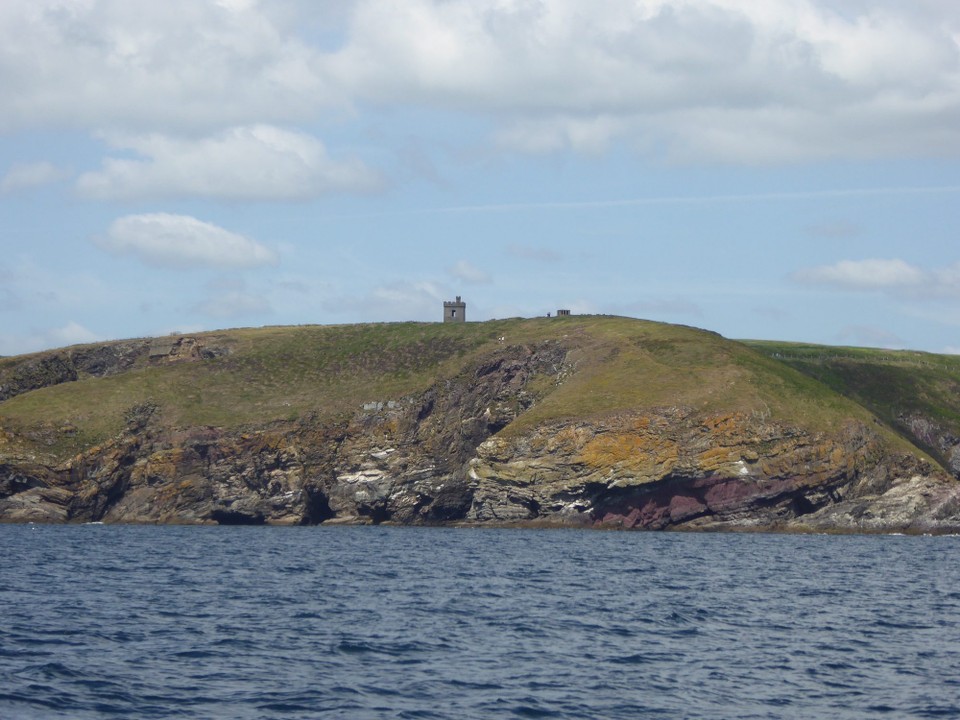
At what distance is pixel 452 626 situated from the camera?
43406 millimetres

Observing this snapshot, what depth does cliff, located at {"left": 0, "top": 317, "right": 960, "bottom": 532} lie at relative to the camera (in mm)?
103312

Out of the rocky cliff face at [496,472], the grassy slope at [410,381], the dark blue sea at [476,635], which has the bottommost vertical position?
the dark blue sea at [476,635]

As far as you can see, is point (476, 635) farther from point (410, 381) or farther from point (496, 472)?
point (410, 381)

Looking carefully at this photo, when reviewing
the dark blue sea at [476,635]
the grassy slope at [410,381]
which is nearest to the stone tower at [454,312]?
the grassy slope at [410,381]

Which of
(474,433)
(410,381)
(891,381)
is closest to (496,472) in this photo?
(474,433)

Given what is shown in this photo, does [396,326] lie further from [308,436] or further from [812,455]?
[812,455]

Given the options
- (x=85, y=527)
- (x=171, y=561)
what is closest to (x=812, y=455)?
(x=171, y=561)

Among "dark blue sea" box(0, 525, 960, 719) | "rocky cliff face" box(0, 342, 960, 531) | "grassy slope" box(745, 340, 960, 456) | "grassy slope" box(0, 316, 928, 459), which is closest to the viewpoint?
"dark blue sea" box(0, 525, 960, 719)

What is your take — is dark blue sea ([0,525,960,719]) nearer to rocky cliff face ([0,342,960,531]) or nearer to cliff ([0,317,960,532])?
rocky cliff face ([0,342,960,531])

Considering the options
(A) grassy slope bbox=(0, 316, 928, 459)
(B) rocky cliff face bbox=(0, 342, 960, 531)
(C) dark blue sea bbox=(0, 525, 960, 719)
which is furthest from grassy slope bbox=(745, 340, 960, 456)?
(C) dark blue sea bbox=(0, 525, 960, 719)

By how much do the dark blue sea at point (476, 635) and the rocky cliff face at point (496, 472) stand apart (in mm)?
27709

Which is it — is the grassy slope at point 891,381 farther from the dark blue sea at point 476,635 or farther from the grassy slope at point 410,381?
the dark blue sea at point 476,635

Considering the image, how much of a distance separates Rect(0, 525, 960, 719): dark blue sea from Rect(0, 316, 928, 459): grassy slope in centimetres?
3645

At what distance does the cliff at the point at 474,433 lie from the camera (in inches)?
4067
